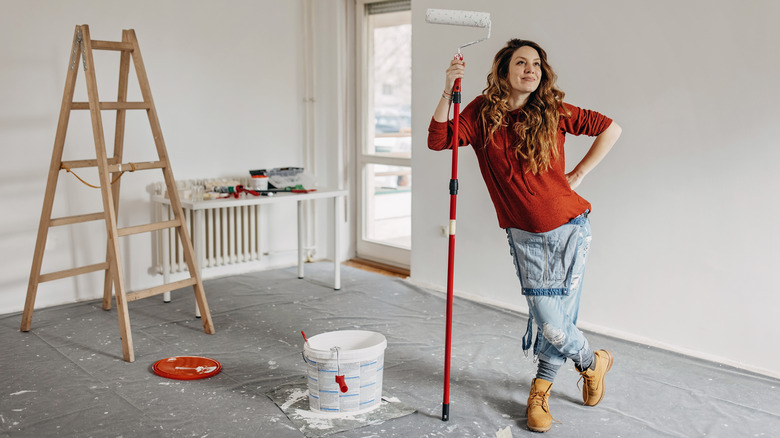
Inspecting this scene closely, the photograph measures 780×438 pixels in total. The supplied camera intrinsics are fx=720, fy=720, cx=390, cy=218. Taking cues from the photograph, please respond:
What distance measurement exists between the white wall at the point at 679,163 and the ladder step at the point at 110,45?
2.00 meters

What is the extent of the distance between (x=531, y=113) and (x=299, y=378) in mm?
1496

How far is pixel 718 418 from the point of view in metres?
2.76

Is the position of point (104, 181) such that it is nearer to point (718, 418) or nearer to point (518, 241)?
point (518, 241)

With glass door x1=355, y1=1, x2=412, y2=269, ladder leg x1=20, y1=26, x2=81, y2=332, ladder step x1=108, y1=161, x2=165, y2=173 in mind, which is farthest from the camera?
glass door x1=355, y1=1, x2=412, y2=269

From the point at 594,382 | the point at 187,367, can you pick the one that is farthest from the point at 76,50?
the point at 594,382

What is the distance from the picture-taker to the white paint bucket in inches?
103

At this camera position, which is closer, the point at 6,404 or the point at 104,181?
the point at 6,404

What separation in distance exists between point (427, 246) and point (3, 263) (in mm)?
2520

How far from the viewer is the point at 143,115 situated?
450cm

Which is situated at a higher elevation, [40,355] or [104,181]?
[104,181]

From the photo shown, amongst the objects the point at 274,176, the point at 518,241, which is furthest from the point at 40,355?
the point at 518,241

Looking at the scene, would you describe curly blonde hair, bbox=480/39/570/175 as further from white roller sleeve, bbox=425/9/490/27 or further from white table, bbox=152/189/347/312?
white table, bbox=152/189/347/312

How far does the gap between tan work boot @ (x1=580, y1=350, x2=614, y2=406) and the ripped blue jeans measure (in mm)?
192

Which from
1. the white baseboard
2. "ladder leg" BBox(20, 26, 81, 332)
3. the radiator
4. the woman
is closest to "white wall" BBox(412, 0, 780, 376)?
the white baseboard
